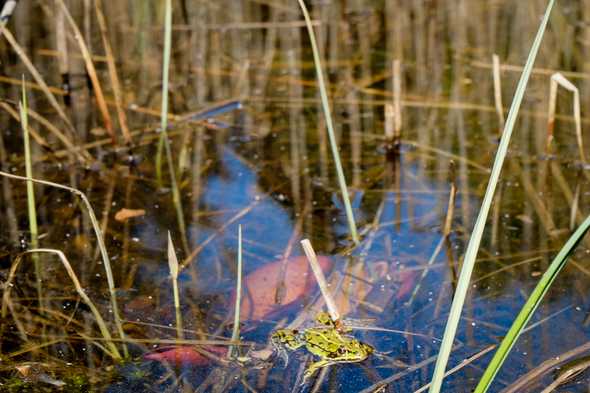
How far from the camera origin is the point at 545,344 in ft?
5.83

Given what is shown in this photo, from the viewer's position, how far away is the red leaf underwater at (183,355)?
177cm

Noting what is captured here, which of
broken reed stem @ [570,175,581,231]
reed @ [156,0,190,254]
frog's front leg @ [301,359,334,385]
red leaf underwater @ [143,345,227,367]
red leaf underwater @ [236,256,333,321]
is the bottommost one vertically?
frog's front leg @ [301,359,334,385]

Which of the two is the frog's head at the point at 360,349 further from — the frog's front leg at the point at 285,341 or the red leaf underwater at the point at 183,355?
the red leaf underwater at the point at 183,355

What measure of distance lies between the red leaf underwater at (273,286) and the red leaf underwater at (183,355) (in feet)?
0.55

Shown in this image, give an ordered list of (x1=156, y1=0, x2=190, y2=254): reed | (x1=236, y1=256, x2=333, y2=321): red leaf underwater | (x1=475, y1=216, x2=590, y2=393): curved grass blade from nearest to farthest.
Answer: (x1=475, y1=216, x2=590, y2=393): curved grass blade → (x1=236, y1=256, x2=333, y2=321): red leaf underwater → (x1=156, y1=0, x2=190, y2=254): reed

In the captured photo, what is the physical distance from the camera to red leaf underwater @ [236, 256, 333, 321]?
199cm

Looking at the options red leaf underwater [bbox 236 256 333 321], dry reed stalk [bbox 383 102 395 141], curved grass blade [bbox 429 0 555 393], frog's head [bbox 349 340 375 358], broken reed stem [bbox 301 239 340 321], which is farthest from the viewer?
dry reed stalk [bbox 383 102 395 141]

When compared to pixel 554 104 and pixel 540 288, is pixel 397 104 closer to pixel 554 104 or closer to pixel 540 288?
pixel 554 104

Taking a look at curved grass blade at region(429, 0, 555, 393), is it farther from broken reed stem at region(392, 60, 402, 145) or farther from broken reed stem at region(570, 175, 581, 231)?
broken reed stem at region(392, 60, 402, 145)

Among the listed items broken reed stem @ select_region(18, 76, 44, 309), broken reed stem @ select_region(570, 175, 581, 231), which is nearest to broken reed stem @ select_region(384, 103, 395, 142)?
broken reed stem @ select_region(570, 175, 581, 231)

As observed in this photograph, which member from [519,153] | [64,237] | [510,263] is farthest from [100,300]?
[519,153]

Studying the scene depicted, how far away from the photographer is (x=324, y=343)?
1798 mm

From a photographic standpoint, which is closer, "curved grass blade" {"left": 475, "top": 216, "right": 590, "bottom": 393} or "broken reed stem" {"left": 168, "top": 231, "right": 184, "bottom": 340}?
"curved grass blade" {"left": 475, "top": 216, "right": 590, "bottom": 393}

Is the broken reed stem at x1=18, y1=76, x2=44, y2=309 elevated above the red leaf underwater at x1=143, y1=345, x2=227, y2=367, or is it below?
above
